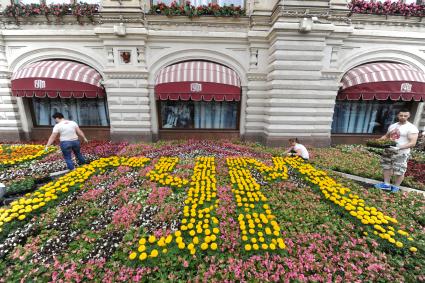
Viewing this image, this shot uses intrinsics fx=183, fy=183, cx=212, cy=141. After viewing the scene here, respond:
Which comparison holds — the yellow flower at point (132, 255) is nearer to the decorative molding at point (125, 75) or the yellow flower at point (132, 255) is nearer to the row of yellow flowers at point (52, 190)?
the row of yellow flowers at point (52, 190)

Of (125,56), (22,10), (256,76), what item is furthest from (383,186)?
(22,10)

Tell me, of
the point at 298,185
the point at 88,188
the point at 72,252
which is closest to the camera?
the point at 72,252

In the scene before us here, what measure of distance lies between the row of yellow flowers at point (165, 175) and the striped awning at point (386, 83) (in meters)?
8.96

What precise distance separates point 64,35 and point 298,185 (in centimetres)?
1204

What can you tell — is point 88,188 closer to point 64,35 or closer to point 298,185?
point 298,185

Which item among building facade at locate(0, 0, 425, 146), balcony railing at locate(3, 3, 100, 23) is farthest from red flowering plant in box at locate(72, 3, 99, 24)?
building facade at locate(0, 0, 425, 146)

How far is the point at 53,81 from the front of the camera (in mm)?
8102

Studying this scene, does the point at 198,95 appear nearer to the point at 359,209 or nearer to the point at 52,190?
the point at 52,190

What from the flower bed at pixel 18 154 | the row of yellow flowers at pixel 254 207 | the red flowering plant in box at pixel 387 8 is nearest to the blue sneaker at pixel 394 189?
the row of yellow flowers at pixel 254 207

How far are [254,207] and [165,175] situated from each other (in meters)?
2.77

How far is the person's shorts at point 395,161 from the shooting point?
16.2 feet

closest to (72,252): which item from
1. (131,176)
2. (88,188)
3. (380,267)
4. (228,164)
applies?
(88,188)

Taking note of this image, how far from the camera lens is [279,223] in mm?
3830

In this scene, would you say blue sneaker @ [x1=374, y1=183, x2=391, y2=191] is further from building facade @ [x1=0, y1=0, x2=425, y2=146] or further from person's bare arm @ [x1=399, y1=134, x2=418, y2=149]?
building facade @ [x1=0, y1=0, x2=425, y2=146]
